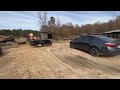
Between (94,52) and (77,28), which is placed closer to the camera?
(94,52)

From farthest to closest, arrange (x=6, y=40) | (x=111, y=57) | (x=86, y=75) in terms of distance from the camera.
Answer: (x=6, y=40)
(x=111, y=57)
(x=86, y=75)

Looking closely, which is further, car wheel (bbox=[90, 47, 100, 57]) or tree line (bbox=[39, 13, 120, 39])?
tree line (bbox=[39, 13, 120, 39])

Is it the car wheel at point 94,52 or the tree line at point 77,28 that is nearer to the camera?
the car wheel at point 94,52
